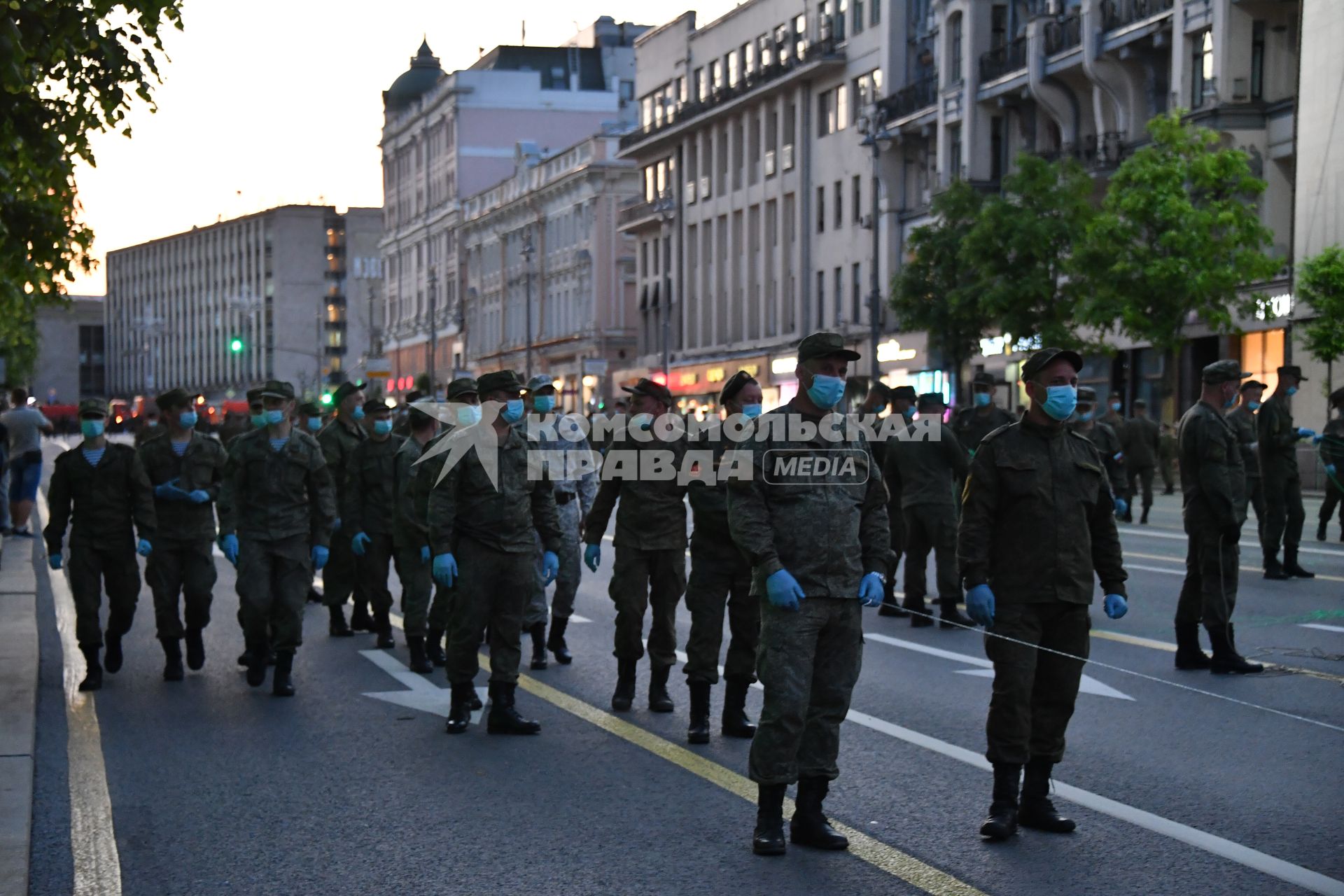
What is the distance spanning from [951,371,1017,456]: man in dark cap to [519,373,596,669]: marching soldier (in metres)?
4.33

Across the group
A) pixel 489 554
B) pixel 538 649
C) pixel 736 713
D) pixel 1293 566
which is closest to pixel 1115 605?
pixel 736 713

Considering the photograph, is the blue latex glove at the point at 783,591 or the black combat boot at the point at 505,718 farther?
the black combat boot at the point at 505,718

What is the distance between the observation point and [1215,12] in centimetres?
3925

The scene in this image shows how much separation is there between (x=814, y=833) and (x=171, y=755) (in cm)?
370

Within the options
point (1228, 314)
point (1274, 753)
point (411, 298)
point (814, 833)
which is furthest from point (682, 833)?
point (411, 298)

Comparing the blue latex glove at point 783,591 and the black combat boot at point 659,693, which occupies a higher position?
the blue latex glove at point 783,591

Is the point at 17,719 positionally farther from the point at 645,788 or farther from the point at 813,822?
the point at 813,822

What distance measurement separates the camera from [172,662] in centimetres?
1209

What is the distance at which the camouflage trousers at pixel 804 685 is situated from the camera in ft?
23.3

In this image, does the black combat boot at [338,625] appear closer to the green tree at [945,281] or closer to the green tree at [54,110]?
the green tree at [54,110]

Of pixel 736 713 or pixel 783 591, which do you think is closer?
pixel 783 591

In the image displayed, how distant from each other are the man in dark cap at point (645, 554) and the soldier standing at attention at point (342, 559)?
13.9ft

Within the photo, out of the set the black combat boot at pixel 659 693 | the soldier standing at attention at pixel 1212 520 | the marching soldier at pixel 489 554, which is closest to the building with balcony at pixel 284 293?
the soldier standing at attention at pixel 1212 520

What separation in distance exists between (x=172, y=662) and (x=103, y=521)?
100 cm
